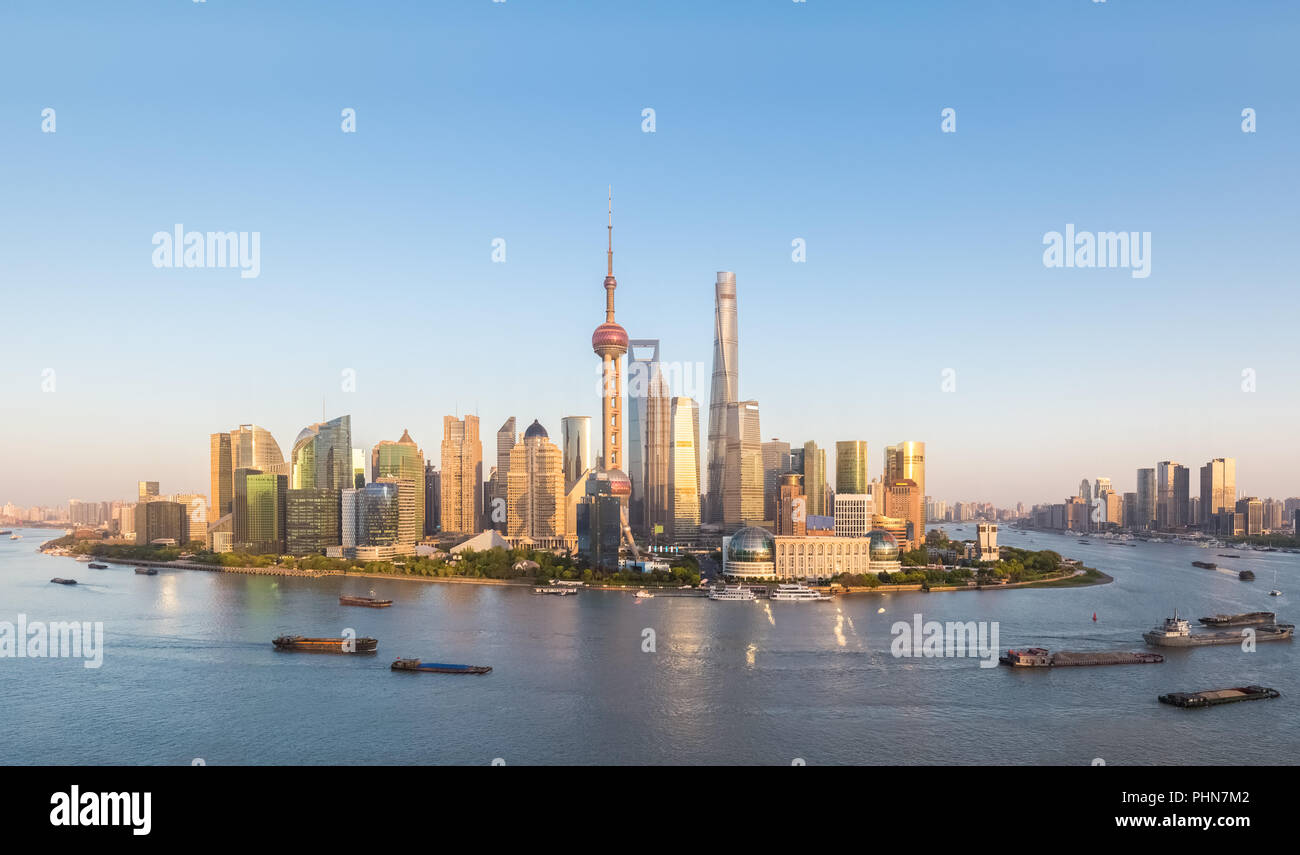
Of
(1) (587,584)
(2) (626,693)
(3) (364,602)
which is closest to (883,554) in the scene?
(1) (587,584)

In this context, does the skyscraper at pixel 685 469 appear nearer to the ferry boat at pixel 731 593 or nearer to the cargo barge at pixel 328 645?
Result: the ferry boat at pixel 731 593

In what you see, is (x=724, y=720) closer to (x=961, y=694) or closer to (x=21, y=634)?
(x=961, y=694)

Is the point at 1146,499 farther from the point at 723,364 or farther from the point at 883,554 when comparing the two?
the point at 883,554

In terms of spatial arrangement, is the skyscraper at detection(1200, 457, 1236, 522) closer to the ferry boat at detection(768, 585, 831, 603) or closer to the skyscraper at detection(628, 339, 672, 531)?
the skyscraper at detection(628, 339, 672, 531)

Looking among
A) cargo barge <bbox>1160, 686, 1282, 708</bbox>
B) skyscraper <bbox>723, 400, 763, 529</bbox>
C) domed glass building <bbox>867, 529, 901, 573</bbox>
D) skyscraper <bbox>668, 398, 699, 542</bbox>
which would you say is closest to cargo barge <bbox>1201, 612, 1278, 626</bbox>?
cargo barge <bbox>1160, 686, 1282, 708</bbox>
